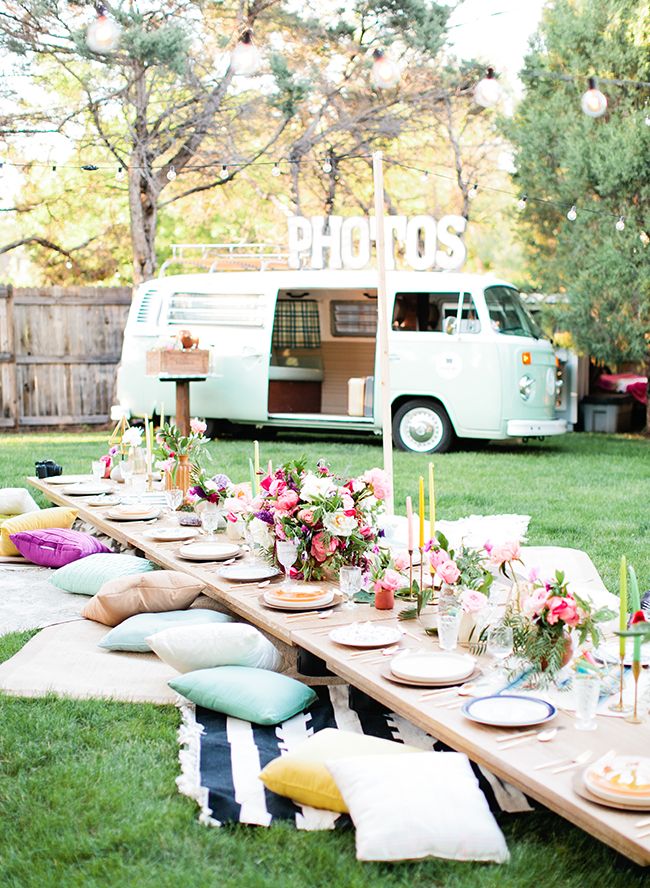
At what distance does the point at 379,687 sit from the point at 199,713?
2.43 ft

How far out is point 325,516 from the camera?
3607 millimetres

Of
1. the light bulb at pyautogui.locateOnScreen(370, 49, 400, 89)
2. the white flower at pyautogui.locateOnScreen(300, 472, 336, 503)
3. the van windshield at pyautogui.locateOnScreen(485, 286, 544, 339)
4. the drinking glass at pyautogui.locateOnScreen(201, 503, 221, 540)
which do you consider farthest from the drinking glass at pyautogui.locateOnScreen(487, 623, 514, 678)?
the van windshield at pyautogui.locateOnScreen(485, 286, 544, 339)

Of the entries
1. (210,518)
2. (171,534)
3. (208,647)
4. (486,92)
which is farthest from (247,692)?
(486,92)

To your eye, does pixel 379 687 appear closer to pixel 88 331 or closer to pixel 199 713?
pixel 199 713

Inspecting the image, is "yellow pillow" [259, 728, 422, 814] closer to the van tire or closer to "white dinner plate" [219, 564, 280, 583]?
"white dinner plate" [219, 564, 280, 583]

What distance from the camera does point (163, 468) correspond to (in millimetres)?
5457

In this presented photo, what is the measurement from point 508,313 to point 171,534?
6983 mm

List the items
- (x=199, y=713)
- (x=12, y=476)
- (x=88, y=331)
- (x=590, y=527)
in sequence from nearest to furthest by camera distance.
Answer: (x=199, y=713)
(x=590, y=527)
(x=12, y=476)
(x=88, y=331)

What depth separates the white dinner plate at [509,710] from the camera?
2.46 meters

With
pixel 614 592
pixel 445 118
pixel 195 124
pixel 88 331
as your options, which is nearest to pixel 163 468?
pixel 614 592

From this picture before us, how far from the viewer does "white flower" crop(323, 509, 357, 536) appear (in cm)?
357

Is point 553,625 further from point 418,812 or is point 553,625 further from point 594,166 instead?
point 594,166

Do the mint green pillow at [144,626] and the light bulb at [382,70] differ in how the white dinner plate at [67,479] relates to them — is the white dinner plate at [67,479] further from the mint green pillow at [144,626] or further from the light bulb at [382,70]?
the light bulb at [382,70]

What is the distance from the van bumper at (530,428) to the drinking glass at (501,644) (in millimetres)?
7633
